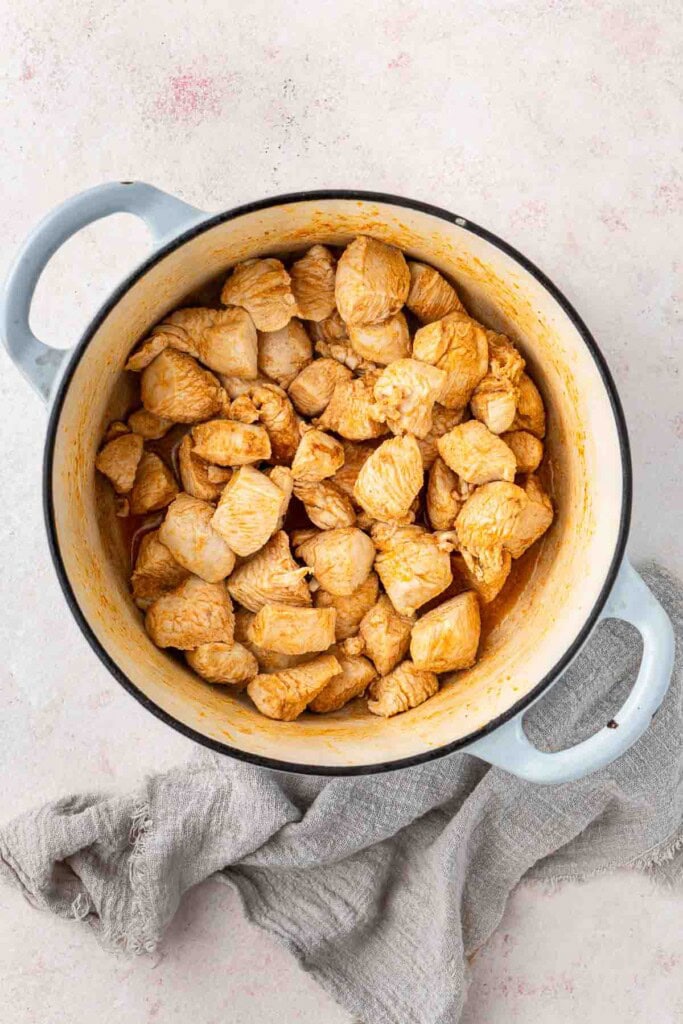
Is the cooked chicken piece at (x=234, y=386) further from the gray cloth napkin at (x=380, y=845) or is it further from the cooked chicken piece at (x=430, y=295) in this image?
the gray cloth napkin at (x=380, y=845)

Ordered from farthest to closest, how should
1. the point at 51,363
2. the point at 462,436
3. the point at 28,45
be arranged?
the point at 28,45 → the point at 462,436 → the point at 51,363

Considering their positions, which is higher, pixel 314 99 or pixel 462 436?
pixel 314 99

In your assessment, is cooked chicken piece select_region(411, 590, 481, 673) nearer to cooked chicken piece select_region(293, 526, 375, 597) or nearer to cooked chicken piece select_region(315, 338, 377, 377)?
cooked chicken piece select_region(293, 526, 375, 597)

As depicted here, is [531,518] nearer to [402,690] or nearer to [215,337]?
[402,690]

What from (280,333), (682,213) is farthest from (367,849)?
(682,213)

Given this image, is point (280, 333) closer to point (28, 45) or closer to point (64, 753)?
point (28, 45)

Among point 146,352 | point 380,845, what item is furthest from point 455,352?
point 380,845
